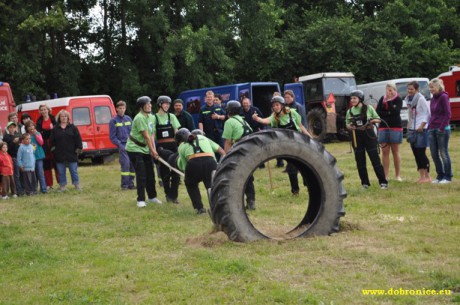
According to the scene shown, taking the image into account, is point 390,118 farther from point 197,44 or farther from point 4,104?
point 197,44

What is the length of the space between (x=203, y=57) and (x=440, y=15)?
13.0m

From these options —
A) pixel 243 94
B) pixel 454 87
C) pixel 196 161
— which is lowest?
pixel 196 161

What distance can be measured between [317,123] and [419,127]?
13.0m

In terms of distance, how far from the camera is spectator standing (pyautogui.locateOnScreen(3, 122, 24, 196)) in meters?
14.1

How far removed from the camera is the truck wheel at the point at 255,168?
7.45 m

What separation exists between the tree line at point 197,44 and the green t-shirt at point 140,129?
1369 centimetres

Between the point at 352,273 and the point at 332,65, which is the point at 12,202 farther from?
the point at 332,65

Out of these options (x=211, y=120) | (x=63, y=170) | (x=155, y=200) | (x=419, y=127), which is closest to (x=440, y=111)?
(x=419, y=127)

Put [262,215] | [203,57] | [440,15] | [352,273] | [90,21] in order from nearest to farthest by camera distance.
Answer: [352,273] → [262,215] → [203,57] → [90,21] → [440,15]

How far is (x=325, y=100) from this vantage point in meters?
25.3

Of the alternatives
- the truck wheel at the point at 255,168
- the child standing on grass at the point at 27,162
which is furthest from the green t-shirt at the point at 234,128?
the child standing on grass at the point at 27,162

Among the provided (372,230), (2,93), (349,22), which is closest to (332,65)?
(349,22)

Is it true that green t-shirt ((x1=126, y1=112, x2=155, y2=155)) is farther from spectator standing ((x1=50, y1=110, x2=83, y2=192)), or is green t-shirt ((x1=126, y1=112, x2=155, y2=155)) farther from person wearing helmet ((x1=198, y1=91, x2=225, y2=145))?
person wearing helmet ((x1=198, y1=91, x2=225, y2=145))

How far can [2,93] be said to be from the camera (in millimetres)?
19125
